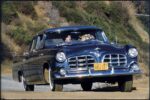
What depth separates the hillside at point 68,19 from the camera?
46000 millimetres

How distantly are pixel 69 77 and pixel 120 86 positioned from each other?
190 centimetres

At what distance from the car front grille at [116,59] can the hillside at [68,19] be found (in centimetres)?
2778

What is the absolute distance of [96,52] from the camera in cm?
1442

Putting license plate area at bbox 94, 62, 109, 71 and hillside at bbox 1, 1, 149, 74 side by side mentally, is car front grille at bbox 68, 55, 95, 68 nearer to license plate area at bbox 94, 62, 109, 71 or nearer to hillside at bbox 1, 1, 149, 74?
license plate area at bbox 94, 62, 109, 71

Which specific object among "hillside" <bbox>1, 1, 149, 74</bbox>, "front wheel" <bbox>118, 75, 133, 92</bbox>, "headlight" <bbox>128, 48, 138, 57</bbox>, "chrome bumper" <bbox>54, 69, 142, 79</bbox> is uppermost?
"hillside" <bbox>1, 1, 149, 74</bbox>

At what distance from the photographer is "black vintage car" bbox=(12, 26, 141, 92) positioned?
14.4 m

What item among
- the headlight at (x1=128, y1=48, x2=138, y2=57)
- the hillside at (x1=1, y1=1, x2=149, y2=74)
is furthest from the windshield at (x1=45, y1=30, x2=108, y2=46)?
the hillside at (x1=1, y1=1, x2=149, y2=74)

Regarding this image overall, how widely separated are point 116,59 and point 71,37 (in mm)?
1780

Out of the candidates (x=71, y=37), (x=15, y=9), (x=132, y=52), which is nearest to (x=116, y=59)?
(x=132, y=52)

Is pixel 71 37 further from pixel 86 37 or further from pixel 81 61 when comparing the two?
pixel 81 61

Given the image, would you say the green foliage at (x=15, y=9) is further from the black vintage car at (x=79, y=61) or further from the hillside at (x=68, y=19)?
the black vintage car at (x=79, y=61)

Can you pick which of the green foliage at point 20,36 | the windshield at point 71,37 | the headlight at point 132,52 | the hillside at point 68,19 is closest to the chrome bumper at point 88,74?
the headlight at point 132,52

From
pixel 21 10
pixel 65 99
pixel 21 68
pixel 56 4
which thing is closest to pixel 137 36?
pixel 56 4

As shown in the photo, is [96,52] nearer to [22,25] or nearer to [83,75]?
[83,75]
